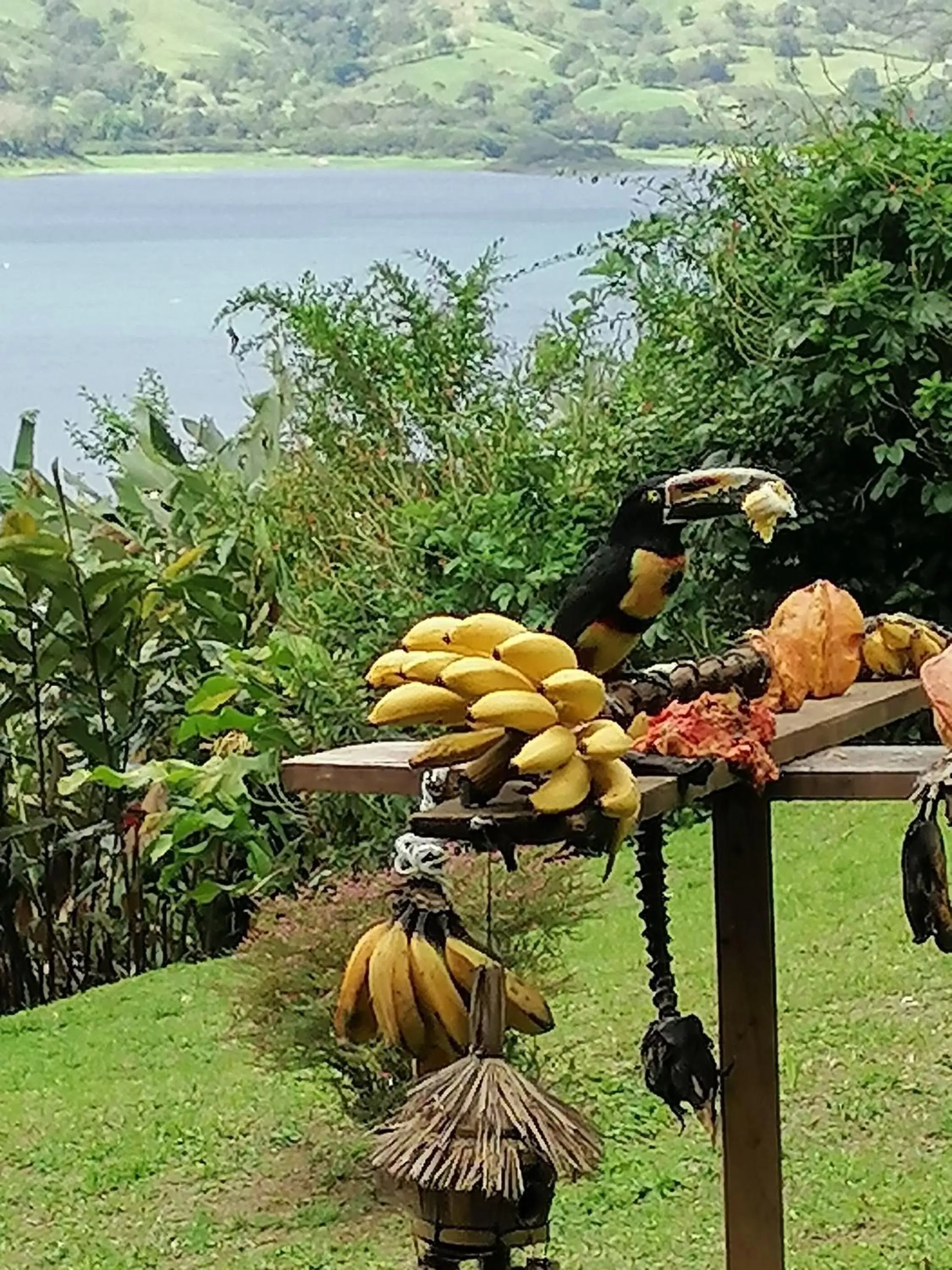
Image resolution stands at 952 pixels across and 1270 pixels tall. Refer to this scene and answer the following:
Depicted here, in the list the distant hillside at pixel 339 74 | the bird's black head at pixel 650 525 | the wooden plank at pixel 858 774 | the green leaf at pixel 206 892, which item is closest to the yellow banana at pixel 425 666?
the bird's black head at pixel 650 525

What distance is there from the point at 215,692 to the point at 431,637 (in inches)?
125

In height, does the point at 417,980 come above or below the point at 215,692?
above

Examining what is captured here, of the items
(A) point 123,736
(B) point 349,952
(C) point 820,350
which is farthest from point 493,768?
(A) point 123,736

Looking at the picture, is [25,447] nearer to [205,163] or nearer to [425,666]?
[205,163]

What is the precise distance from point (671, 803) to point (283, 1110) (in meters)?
2.40

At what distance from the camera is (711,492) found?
4.49 ft

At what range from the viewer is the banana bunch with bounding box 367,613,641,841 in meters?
1.14

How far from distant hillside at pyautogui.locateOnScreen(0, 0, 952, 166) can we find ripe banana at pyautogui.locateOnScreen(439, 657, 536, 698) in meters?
4.90

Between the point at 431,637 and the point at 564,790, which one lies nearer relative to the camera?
the point at 564,790

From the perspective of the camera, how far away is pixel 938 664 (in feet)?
4.58

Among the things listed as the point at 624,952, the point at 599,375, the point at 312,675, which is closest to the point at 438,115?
the point at 599,375

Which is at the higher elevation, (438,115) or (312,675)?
(438,115)

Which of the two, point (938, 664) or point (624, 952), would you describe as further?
point (624, 952)

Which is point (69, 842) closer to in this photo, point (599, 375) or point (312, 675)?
point (312, 675)
